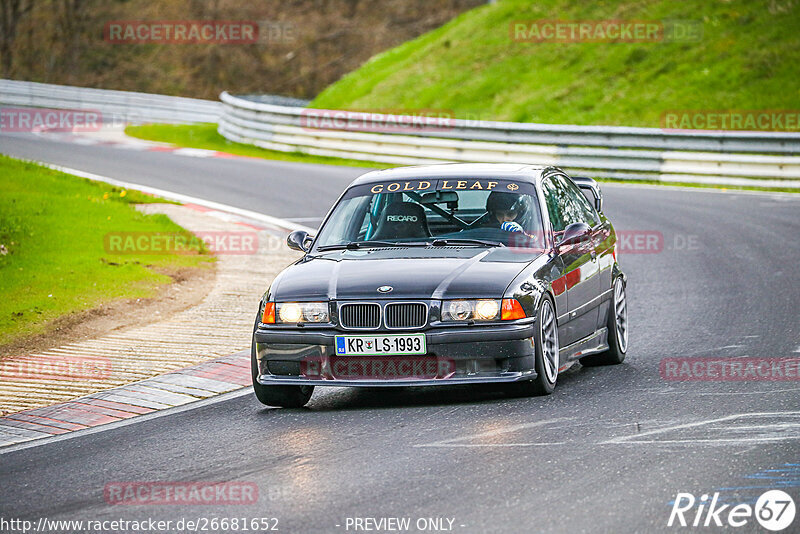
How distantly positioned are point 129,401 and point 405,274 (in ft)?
7.61

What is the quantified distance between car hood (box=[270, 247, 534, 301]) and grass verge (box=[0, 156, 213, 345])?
12.5 feet

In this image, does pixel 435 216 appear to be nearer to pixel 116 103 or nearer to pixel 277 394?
pixel 277 394

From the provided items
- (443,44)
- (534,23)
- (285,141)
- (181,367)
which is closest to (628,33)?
(534,23)

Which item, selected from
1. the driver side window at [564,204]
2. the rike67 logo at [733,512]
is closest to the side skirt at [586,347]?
the driver side window at [564,204]

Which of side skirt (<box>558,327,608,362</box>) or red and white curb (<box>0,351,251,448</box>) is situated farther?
side skirt (<box>558,327,608,362</box>)

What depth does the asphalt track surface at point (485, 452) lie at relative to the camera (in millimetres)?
6078

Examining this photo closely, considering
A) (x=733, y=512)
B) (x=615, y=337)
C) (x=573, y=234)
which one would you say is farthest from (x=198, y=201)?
(x=733, y=512)

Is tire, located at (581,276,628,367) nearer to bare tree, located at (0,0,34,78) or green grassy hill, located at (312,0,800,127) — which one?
green grassy hill, located at (312,0,800,127)

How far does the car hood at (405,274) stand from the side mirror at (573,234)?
37cm

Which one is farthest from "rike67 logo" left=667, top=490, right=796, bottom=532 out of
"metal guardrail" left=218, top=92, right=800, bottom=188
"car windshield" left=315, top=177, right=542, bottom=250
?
"metal guardrail" left=218, top=92, right=800, bottom=188

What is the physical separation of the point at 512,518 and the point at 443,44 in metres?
32.8

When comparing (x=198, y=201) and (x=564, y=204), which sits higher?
(x=564, y=204)

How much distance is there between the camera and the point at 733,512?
579cm

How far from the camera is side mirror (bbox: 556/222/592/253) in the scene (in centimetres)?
917
